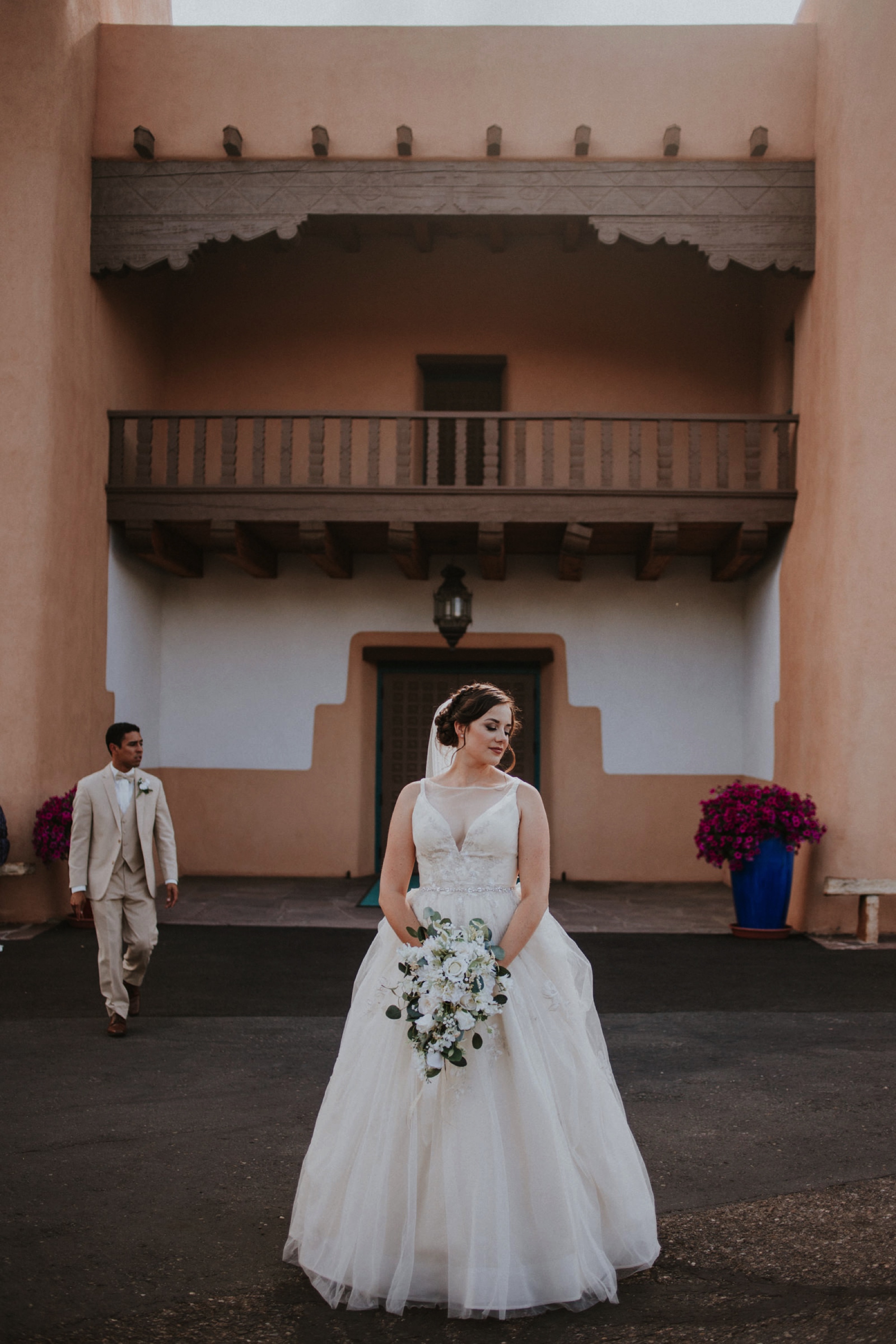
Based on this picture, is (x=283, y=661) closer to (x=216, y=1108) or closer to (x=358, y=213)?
(x=358, y=213)

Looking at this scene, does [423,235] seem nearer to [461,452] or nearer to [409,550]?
[461,452]

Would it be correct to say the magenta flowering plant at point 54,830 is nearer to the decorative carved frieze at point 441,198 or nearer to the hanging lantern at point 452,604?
the hanging lantern at point 452,604

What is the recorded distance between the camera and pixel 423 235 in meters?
10.9

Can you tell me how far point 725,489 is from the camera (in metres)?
10.3

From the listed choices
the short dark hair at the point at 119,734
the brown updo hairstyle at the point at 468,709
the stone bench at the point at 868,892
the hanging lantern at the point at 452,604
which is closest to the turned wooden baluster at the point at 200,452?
the hanging lantern at the point at 452,604

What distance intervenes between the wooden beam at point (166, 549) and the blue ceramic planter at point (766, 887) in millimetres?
6372

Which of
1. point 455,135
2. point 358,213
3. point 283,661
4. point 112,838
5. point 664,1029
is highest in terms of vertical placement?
point 455,135

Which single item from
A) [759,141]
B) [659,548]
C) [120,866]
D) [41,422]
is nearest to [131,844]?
[120,866]

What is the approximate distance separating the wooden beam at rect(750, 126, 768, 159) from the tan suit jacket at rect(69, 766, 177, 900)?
793 centimetres

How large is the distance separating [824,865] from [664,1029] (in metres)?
3.52

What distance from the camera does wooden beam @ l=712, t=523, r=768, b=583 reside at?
1040cm

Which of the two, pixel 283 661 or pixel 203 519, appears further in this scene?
pixel 283 661

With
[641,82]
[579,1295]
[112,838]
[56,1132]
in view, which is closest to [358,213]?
[641,82]

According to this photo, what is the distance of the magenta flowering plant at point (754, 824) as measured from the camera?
8906 millimetres
